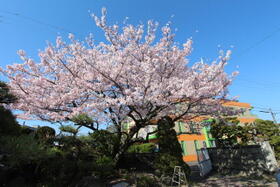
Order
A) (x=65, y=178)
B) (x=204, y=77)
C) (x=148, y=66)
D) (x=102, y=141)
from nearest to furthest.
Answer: (x=65, y=178) → (x=148, y=66) → (x=204, y=77) → (x=102, y=141)

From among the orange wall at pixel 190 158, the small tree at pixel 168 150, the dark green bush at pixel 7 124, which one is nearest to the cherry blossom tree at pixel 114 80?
the small tree at pixel 168 150

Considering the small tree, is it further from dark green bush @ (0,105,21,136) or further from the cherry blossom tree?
dark green bush @ (0,105,21,136)

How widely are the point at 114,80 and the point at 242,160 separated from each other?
Answer: 300 inches

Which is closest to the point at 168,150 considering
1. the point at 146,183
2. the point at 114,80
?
the point at 146,183

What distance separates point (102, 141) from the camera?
23.4 feet

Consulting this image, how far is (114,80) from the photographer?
5508 mm

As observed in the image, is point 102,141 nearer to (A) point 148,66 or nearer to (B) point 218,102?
(A) point 148,66

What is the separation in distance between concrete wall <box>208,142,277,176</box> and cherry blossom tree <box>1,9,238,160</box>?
296 cm

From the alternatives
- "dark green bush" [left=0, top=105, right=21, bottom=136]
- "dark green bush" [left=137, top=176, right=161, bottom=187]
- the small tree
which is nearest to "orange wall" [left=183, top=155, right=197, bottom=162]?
the small tree

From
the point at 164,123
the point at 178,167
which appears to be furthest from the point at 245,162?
the point at 164,123

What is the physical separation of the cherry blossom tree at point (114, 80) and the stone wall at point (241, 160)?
116 inches

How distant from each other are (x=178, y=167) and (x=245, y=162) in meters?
4.28

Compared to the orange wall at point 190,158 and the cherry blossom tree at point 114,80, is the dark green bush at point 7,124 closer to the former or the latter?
the cherry blossom tree at point 114,80

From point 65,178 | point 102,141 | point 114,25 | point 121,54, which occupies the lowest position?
point 65,178
